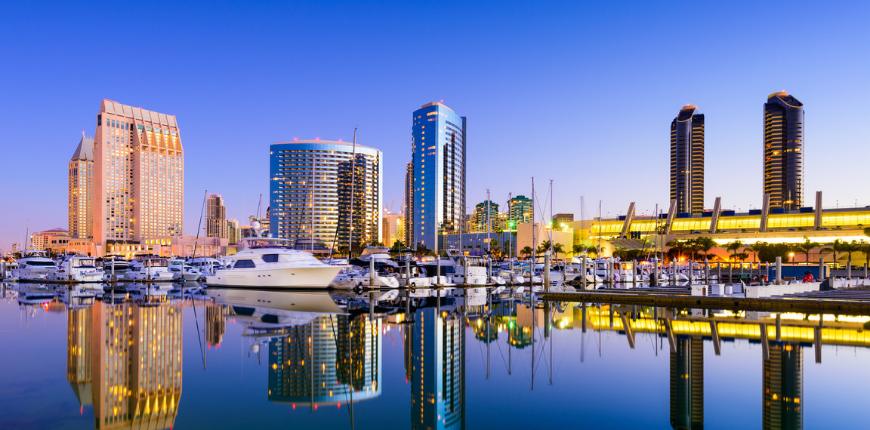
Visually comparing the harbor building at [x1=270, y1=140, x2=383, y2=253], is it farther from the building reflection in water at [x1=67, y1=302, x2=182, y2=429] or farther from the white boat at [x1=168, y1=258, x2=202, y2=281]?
the building reflection in water at [x1=67, y1=302, x2=182, y2=429]

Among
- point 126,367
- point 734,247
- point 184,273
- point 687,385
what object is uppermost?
point 126,367

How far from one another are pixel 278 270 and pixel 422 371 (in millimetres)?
32074

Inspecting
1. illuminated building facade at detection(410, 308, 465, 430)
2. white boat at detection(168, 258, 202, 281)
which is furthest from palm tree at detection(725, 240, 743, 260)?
illuminated building facade at detection(410, 308, 465, 430)

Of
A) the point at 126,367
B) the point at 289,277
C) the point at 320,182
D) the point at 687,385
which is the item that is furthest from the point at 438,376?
the point at 320,182

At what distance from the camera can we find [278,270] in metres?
46.4

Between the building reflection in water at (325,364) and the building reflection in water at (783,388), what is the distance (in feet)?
30.5

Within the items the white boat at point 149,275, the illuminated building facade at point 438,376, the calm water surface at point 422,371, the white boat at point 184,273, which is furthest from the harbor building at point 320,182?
the illuminated building facade at point 438,376

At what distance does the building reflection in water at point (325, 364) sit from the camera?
45.6ft

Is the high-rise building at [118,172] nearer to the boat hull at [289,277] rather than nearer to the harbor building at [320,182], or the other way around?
the harbor building at [320,182]

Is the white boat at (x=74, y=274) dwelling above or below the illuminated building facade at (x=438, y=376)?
below

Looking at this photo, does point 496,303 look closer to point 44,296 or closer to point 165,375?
point 165,375

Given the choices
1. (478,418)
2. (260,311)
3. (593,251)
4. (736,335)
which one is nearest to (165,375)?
(478,418)

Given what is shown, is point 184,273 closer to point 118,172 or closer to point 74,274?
point 74,274

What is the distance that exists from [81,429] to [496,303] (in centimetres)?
3144
